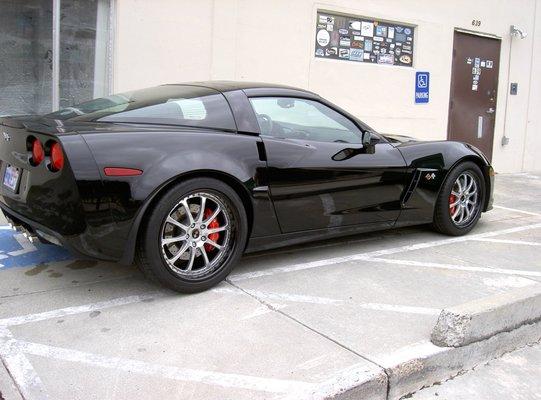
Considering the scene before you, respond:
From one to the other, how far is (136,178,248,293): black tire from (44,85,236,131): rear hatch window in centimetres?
50

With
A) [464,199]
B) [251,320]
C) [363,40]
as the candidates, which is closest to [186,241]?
[251,320]

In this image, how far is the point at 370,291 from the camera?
3.91 metres

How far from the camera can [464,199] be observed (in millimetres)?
5336

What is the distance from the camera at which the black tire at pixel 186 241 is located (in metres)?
3.41

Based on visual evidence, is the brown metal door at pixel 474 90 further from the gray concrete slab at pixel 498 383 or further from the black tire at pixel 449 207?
the gray concrete slab at pixel 498 383

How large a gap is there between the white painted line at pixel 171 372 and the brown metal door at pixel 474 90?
332 inches

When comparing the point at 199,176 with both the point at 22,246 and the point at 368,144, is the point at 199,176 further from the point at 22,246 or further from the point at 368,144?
the point at 22,246

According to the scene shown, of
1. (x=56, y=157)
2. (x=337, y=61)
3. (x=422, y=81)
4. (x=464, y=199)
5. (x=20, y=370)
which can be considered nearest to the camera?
(x=20, y=370)

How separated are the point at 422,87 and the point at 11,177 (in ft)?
24.6

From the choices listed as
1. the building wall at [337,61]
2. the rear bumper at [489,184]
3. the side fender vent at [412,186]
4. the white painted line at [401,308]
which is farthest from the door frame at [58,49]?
the white painted line at [401,308]

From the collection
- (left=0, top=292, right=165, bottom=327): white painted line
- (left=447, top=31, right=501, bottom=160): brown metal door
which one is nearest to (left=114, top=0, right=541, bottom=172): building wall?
(left=447, top=31, right=501, bottom=160): brown metal door

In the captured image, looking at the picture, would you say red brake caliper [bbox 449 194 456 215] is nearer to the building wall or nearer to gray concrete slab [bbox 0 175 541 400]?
gray concrete slab [bbox 0 175 541 400]

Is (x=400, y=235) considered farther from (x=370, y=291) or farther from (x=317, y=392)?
(x=317, y=392)

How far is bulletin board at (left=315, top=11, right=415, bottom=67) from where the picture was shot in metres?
8.41
